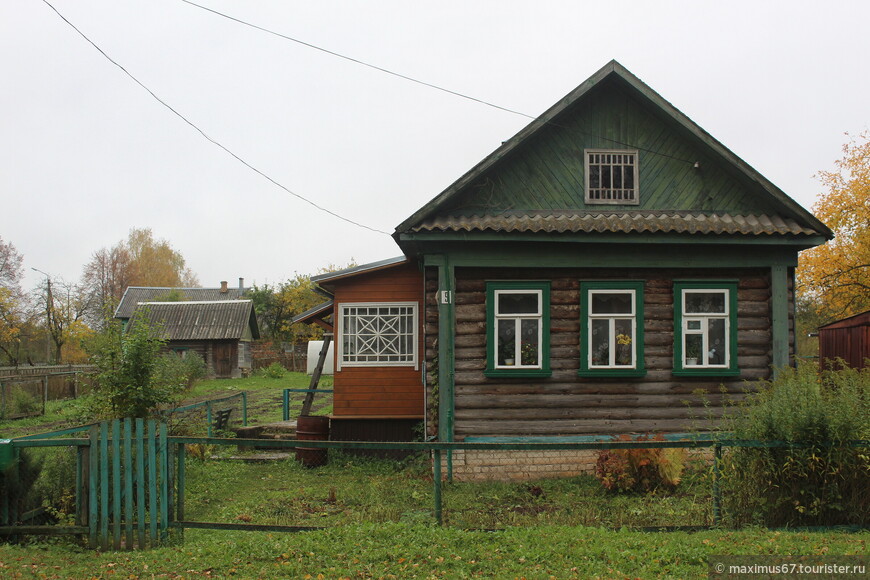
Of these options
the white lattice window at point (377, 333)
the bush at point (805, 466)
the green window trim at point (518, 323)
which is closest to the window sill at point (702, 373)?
the green window trim at point (518, 323)

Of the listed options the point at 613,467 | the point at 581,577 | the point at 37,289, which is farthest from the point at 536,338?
the point at 37,289

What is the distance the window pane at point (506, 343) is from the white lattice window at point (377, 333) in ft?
9.14

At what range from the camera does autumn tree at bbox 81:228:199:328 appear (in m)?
70.4

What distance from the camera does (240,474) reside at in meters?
12.7

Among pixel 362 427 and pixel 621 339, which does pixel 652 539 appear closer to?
pixel 621 339

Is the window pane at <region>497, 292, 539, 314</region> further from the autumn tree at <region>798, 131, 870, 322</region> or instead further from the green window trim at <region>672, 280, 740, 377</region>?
the autumn tree at <region>798, 131, 870, 322</region>

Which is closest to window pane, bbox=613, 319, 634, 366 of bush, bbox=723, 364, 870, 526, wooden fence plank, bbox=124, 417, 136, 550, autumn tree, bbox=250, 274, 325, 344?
bush, bbox=723, 364, 870, 526

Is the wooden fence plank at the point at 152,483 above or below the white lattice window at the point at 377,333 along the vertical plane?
below

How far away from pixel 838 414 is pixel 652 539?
2.28m

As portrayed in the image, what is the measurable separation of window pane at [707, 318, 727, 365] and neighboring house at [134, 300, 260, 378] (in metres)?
33.7

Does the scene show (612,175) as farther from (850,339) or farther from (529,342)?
(850,339)

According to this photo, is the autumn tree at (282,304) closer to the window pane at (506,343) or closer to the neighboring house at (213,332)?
the neighboring house at (213,332)

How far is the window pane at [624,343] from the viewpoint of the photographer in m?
12.1

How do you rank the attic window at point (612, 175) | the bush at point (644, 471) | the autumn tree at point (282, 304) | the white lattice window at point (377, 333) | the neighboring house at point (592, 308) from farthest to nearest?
the autumn tree at point (282, 304) → the white lattice window at point (377, 333) → the attic window at point (612, 175) → the neighboring house at point (592, 308) → the bush at point (644, 471)
